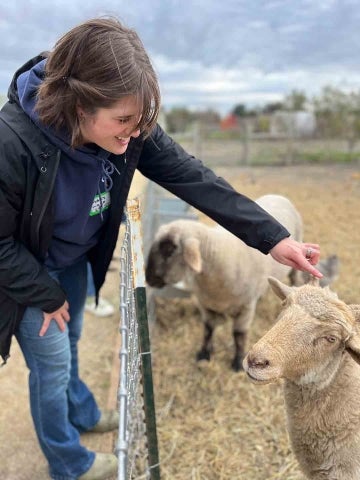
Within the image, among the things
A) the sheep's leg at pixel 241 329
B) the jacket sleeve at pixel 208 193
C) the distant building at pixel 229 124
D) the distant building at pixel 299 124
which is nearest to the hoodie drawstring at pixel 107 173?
the jacket sleeve at pixel 208 193

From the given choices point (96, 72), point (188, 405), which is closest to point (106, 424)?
point (188, 405)

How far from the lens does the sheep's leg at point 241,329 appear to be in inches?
150

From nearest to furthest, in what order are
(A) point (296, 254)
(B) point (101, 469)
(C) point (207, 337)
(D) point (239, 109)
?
(A) point (296, 254) → (B) point (101, 469) → (C) point (207, 337) → (D) point (239, 109)

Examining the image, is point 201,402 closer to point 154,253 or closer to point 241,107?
point 154,253

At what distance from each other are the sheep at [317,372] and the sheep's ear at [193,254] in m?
1.29

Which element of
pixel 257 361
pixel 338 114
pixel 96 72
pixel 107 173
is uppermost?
pixel 338 114

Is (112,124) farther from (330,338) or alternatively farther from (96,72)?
(330,338)

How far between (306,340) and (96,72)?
1271 mm

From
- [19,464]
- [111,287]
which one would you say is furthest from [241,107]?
[19,464]

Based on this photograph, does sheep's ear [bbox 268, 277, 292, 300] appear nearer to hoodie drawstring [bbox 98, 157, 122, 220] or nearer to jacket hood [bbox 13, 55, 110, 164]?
hoodie drawstring [bbox 98, 157, 122, 220]

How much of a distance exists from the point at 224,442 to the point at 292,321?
1604mm

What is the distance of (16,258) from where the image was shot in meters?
1.84

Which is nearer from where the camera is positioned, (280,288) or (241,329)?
(280,288)

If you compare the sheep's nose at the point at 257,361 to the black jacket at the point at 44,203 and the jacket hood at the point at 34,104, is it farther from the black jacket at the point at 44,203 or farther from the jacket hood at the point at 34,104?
the jacket hood at the point at 34,104
